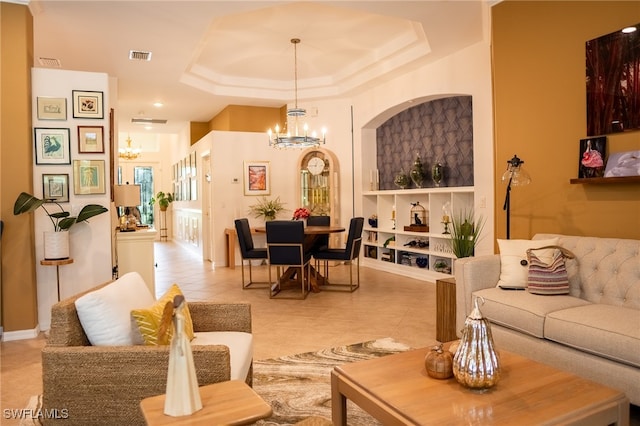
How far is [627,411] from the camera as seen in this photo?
5.98 ft

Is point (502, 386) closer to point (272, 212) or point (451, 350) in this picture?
point (451, 350)

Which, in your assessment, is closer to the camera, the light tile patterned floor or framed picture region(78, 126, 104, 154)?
the light tile patterned floor

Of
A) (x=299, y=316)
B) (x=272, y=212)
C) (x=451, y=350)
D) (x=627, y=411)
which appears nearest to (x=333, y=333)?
(x=299, y=316)

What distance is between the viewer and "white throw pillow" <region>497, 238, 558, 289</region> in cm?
324

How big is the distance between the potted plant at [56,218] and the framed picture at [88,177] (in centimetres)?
21

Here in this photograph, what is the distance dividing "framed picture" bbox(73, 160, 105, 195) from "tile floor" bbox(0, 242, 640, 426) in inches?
56.8

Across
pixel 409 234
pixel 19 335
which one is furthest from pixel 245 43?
pixel 19 335

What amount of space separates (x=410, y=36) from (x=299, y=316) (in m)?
3.81

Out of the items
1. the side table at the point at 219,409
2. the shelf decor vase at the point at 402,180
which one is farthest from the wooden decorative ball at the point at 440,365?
the shelf decor vase at the point at 402,180

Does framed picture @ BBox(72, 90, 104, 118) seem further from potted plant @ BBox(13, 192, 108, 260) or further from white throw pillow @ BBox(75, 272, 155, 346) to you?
white throw pillow @ BBox(75, 272, 155, 346)

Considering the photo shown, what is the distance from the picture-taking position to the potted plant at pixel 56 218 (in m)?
3.84

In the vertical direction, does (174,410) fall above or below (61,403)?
above

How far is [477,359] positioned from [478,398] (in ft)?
0.49

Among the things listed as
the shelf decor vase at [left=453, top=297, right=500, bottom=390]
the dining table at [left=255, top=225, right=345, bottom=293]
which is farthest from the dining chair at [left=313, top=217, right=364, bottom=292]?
the shelf decor vase at [left=453, top=297, right=500, bottom=390]
